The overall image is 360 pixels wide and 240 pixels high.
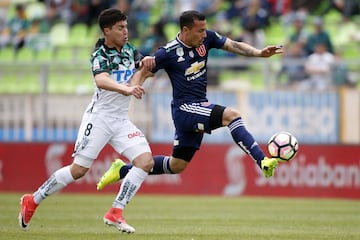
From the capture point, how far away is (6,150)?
22062 mm

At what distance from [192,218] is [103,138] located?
3115mm

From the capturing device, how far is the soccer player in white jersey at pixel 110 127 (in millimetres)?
12039

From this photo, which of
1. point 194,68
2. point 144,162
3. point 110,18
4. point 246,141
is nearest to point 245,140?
point 246,141

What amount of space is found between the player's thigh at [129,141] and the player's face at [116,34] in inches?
40.1

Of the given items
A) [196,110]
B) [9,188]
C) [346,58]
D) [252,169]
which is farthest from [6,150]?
[196,110]

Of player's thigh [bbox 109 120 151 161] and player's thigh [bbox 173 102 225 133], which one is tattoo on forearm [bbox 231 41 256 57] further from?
player's thigh [bbox 109 120 151 161]

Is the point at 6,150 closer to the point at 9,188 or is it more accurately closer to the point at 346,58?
the point at 9,188

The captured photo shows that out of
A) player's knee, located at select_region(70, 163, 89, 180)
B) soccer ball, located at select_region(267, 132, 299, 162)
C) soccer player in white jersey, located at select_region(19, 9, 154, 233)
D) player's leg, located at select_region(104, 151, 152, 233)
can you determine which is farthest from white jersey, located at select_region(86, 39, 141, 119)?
soccer ball, located at select_region(267, 132, 299, 162)

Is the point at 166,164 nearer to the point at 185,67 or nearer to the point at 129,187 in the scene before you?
the point at 185,67

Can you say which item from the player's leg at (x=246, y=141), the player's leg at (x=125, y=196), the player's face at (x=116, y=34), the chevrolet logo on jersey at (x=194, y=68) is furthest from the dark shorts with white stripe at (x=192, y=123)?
the player's face at (x=116, y=34)

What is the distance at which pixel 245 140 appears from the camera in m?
12.3

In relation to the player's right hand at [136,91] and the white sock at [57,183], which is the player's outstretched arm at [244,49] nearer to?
the player's right hand at [136,91]

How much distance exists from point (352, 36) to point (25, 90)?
27.0ft

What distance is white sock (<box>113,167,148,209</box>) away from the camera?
1177 centimetres
